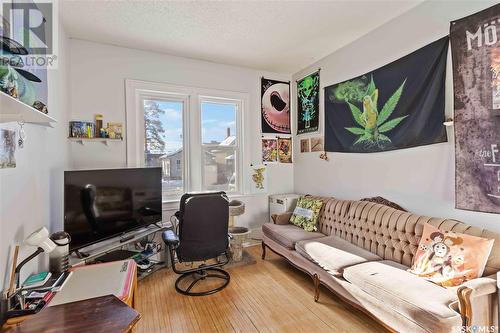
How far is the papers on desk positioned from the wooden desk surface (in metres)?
0.15

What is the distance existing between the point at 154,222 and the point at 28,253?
56.3 inches

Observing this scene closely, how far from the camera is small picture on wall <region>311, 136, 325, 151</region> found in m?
3.65

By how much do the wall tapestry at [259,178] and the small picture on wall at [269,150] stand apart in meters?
0.17

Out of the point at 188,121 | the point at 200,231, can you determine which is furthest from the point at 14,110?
the point at 188,121

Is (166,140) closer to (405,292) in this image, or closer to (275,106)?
(275,106)

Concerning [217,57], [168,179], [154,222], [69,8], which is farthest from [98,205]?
[217,57]

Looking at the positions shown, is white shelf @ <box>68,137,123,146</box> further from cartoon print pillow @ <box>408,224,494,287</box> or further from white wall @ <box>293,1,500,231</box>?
cartoon print pillow @ <box>408,224,494,287</box>

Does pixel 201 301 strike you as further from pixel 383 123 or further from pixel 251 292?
pixel 383 123

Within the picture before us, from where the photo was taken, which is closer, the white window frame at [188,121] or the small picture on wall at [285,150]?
the white window frame at [188,121]

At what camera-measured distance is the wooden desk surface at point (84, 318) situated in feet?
3.32

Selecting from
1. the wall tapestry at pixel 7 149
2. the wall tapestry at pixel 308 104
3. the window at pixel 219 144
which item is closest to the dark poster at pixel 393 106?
the wall tapestry at pixel 308 104

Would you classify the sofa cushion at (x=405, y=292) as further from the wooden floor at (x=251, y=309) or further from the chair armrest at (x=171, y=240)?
the chair armrest at (x=171, y=240)

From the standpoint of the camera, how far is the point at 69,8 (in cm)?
231

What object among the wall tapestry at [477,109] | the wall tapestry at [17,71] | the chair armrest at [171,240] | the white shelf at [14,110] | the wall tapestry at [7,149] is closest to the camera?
the white shelf at [14,110]
